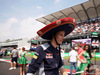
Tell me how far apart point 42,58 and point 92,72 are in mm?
936

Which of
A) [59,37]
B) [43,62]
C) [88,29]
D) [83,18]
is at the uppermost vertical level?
[83,18]

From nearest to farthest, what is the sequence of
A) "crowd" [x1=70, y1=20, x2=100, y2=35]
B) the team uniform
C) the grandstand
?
the team uniform, the grandstand, "crowd" [x1=70, y1=20, x2=100, y2=35]

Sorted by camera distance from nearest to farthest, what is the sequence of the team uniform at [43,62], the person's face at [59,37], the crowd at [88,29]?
the team uniform at [43,62], the person's face at [59,37], the crowd at [88,29]

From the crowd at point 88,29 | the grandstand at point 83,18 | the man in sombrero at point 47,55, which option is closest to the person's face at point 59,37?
the man in sombrero at point 47,55

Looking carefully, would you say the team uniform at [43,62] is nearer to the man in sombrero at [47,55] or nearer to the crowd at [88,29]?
the man in sombrero at [47,55]

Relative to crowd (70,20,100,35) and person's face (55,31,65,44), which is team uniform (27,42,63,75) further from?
crowd (70,20,100,35)

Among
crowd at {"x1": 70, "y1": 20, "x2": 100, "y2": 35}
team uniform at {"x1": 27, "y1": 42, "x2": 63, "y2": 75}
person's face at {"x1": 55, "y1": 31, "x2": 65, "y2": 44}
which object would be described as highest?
crowd at {"x1": 70, "y1": 20, "x2": 100, "y2": 35}

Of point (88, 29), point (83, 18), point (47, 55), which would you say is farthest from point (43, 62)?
point (83, 18)

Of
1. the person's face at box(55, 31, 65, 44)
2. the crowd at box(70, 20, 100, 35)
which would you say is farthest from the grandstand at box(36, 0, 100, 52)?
the person's face at box(55, 31, 65, 44)

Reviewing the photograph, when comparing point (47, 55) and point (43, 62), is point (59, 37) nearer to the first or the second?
point (47, 55)

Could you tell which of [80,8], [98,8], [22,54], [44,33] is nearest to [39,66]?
[44,33]

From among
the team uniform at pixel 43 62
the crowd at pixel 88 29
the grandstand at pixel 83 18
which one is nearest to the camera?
the team uniform at pixel 43 62

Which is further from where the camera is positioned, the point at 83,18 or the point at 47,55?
the point at 83,18

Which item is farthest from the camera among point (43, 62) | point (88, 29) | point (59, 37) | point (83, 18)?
point (83, 18)
